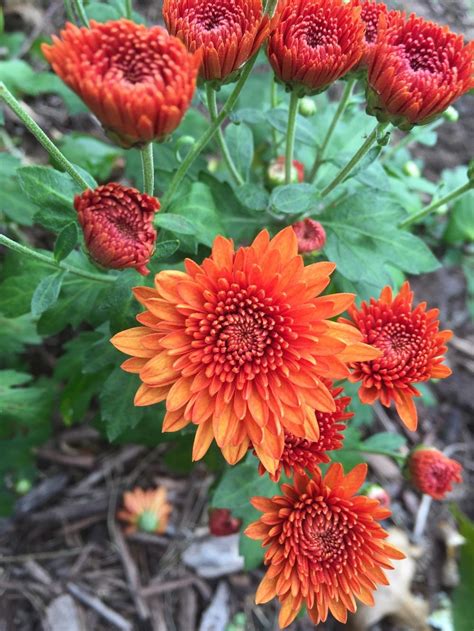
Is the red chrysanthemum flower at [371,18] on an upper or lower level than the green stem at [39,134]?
upper

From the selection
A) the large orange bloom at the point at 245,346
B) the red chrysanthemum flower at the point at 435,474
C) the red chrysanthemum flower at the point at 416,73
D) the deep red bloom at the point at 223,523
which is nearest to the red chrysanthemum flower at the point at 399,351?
the large orange bloom at the point at 245,346

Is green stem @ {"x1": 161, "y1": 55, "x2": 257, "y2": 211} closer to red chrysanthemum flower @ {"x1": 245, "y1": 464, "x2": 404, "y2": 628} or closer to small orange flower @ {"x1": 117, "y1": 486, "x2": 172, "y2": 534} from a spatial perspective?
red chrysanthemum flower @ {"x1": 245, "y1": 464, "x2": 404, "y2": 628}

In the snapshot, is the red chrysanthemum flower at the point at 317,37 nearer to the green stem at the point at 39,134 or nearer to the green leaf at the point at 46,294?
the green stem at the point at 39,134

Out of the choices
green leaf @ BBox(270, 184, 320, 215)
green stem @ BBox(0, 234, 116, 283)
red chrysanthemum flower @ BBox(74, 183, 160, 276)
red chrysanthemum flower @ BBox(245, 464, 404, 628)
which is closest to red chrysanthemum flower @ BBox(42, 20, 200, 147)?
red chrysanthemum flower @ BBox(74, 183, 160, 276)

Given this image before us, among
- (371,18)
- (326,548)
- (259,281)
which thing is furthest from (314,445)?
(371,18)

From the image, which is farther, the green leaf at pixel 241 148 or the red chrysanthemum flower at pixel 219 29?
the green leaf at pixel 241 148

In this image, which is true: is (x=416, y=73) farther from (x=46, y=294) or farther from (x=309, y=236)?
(x=46, y=294)
